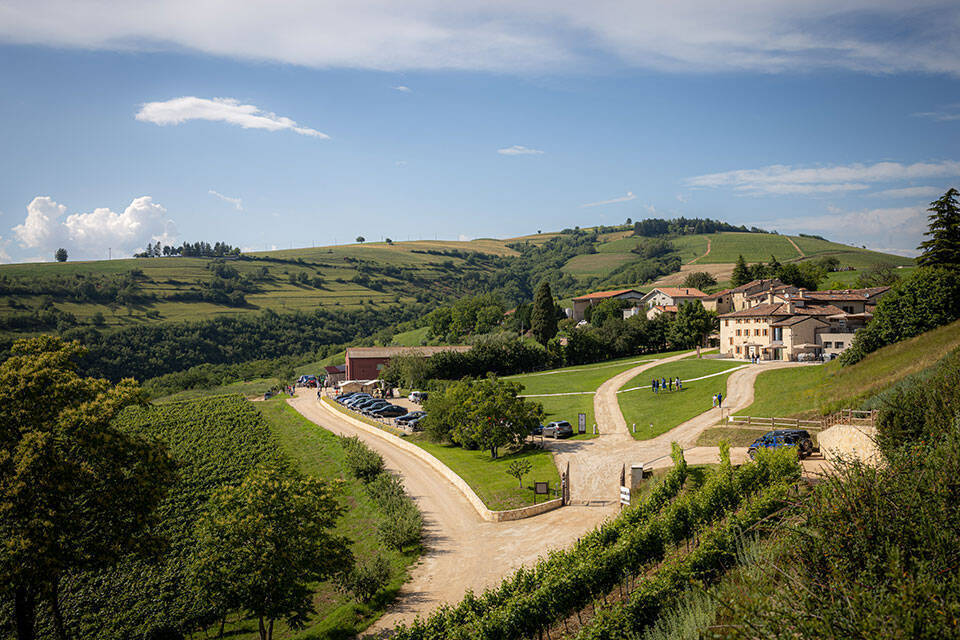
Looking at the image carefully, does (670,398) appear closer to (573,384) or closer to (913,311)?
(573,384)

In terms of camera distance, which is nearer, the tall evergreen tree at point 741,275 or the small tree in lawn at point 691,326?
the small tree in lawn at point 691,326

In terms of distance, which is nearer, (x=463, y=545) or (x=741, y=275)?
(x=463, y=545)

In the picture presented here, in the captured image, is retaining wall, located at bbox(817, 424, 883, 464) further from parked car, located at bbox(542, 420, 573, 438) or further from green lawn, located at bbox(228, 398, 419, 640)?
green lawn, located at bbox(228, 398, 419, 640)

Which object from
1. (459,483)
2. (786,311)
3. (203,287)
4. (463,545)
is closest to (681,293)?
(786,311)

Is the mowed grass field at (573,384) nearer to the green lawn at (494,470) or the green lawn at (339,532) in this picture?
the green lawn at (494,470)

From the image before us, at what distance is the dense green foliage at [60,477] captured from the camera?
18.1 meters

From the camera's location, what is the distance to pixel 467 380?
48.3 meters

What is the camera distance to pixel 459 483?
110ft

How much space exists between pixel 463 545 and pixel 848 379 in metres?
29.8

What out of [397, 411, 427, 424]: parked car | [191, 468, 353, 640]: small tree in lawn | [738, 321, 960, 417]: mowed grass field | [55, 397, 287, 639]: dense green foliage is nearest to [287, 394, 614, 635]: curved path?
[191, 468, 353, 640]: small tree in lawn

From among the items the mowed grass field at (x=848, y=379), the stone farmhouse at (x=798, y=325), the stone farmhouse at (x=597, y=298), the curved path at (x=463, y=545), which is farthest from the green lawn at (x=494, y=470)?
the stone farmhouse at (x=597, y=298)

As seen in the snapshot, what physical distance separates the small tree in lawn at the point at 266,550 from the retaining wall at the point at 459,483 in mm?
9811

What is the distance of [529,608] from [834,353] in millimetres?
55126

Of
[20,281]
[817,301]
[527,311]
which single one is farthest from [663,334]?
[20,281]
